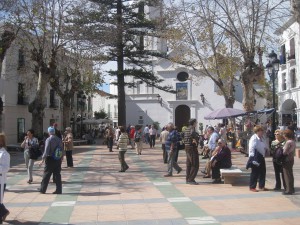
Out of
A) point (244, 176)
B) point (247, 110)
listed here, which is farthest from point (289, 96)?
point (244, 176)

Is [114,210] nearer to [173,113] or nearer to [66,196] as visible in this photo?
[66,196]

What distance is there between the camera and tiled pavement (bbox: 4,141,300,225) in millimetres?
7285

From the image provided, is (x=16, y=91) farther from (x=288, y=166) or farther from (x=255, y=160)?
(x=288, y=166)

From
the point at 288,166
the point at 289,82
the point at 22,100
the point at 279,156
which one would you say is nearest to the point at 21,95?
the point at 22,100

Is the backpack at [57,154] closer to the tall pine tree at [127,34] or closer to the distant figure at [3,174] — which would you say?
the distant figure at [3,174]

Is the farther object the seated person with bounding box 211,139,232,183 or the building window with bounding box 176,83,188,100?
the building window with bounding box 176,83,188,100

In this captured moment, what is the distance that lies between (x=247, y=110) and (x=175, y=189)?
1154cm

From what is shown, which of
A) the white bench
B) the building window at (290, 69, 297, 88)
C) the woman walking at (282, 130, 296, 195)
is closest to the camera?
the woman walking at (282, 130, 296, 195)

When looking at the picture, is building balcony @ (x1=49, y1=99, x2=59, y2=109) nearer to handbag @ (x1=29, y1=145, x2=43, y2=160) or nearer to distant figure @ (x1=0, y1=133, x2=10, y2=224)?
handbag @ (x1=29, y1=145, x2=43, y2=160)

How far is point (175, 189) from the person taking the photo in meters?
10.5

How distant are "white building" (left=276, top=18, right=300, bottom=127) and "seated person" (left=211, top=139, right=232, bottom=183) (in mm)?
24912

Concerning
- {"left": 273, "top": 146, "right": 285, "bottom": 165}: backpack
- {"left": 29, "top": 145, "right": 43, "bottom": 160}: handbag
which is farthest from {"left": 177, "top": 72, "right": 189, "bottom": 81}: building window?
{"left": 273, "top": 146, "right": 285, "bottom": 165}: backpack

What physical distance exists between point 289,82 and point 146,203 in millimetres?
32424

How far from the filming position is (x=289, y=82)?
1505 inches
